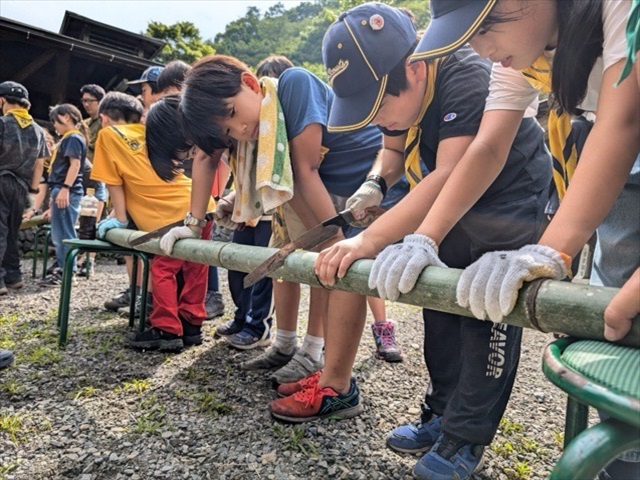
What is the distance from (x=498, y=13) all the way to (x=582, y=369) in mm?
744

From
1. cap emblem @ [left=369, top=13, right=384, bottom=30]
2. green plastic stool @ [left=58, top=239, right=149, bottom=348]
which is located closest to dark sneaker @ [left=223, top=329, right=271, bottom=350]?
green plastic stool @ [left=58, top=239, right=149, bottom=348]

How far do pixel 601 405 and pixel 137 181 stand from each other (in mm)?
3072

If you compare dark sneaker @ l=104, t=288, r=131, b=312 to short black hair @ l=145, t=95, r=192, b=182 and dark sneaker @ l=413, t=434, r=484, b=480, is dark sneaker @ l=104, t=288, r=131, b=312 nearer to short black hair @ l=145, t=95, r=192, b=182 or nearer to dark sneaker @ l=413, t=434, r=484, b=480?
short black hair @ l=145, t=95, r=192, b=182

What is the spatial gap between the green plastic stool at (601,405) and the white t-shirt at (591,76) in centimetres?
54

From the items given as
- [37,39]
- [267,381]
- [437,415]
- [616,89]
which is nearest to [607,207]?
[616,89]

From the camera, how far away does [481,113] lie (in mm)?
1410

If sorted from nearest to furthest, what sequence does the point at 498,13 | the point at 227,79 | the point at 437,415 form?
the point at 498,13 < the point at 437,415 < the point at 227,79

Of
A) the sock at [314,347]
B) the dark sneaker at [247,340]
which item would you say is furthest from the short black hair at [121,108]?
the sock at [314,347]

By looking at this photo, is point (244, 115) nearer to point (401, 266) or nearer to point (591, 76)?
point (401, 266)

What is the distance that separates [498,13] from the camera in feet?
3.20

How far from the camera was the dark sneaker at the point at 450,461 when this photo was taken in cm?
151

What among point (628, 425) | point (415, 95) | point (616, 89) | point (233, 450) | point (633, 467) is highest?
point (415, 95)

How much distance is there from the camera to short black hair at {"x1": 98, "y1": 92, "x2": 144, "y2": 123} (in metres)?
3.66

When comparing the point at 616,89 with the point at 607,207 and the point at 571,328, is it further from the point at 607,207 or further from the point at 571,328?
the point at 571,328
